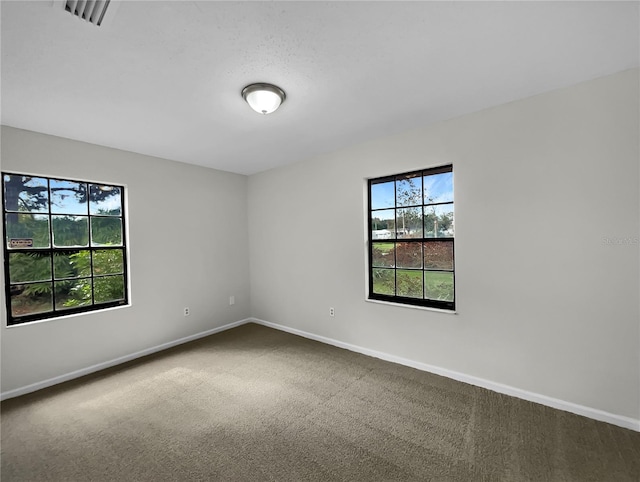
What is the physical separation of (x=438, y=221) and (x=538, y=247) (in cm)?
88

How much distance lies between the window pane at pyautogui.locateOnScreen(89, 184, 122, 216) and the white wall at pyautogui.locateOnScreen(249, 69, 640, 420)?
113 inches

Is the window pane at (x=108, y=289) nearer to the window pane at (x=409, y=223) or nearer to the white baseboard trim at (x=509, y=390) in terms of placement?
the white baseboard trim at (x=509, y=390)

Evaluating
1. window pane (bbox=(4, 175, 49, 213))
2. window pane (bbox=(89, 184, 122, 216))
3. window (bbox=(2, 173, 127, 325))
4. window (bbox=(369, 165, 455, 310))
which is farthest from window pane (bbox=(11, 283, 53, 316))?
window (bbox=(369, 165, 455, 310))

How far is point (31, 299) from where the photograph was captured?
2.90 meters

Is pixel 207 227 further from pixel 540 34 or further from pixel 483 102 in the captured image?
pixel 540 34

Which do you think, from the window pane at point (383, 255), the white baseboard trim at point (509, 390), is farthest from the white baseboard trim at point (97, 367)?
the window pane at point (383, 255)

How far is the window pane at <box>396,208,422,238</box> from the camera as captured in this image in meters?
3.17

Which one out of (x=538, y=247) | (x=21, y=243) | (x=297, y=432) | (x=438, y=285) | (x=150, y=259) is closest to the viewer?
(x=297, y=432)

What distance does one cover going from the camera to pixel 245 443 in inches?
80.0

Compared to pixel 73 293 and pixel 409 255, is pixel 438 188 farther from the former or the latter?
pixel 73 293

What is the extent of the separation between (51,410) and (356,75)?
12.0 feet

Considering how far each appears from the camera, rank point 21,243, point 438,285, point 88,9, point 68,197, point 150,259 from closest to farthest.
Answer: point 88,9, point 21,243, point 438,285, point 68,197, point 150,259

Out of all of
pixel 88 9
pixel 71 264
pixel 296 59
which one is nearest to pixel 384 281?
pixel 296 59

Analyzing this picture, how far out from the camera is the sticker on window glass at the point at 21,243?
2.80 metres
